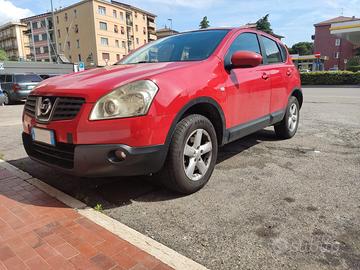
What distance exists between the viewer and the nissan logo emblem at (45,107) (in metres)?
2.96

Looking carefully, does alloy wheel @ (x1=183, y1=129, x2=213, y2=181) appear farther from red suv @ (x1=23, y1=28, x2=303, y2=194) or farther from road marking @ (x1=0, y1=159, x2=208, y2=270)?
road marking @ (x1=0, y1=159, x2=208, y2=270)

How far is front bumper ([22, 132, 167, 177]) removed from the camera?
264 centimetres

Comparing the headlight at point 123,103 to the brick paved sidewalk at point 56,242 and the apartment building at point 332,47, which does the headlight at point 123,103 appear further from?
the apartment building at point 332,47

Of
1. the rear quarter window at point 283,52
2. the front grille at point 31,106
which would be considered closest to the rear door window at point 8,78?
the front grille at point 31,106

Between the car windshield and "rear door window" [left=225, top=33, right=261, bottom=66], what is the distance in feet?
0.57

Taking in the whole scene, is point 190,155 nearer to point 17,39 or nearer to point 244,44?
point 244,44

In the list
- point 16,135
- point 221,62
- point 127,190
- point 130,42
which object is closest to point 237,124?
point 221,62

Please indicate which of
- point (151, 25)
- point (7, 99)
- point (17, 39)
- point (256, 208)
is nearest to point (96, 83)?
point (256, 208)

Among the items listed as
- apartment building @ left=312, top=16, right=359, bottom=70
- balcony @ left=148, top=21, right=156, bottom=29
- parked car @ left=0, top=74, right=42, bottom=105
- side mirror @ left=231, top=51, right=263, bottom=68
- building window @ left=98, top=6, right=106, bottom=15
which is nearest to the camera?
side mirror @ left=231, top=51, right=263, bottom=68

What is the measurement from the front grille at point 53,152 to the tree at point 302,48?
110m

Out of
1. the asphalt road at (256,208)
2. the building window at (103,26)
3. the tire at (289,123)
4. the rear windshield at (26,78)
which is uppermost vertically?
the building window at (103,26)

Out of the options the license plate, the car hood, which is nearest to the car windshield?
the car hood

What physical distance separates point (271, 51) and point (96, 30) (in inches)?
2198

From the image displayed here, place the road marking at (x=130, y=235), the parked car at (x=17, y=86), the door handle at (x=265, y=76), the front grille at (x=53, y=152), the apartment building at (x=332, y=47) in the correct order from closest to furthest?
the road marking at (x=130, y=235), the front grille at (x=53, y=152), the door handle at (x=265, y=76), the parked car at (x=17, y=86), the apartment building at (x=332, y=47)
